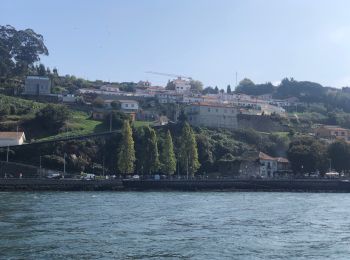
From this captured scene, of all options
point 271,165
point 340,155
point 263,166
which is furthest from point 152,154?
point 340,155

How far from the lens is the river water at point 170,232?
24.8 m

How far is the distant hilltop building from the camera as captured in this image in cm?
11831

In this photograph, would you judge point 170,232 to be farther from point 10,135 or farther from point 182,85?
point 182,85

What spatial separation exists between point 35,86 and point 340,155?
62.2 meters

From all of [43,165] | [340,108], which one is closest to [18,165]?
[43,165]

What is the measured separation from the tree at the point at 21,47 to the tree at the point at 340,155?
7312 centimetres

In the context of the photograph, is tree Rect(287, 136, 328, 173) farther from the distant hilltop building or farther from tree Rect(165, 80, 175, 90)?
tree Rect(165, 80, 175, 90)

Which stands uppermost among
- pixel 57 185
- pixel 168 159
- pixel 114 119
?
pixel 114 119

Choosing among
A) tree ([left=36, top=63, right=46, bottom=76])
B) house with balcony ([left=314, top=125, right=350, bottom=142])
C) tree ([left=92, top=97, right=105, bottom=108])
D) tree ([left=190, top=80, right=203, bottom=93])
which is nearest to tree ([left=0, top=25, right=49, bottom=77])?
tree ([left=36, top=63, right=46, bottom=76])

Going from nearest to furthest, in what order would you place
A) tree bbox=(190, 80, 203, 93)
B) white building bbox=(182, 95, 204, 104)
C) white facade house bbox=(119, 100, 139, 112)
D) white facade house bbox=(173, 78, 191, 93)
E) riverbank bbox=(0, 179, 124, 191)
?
Answer: riverbank bbox=(0, 179, 124, 191) → white facade house bbox=(119, 100, 139, 112) → white building bbox=(182, 95, 204, 104) → white facade house bbox=(173, 78, 191, 93) → tree bbox=(190, 80, 203, 93)

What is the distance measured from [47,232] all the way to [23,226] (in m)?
2.64

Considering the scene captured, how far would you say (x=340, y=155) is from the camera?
91.2 meters

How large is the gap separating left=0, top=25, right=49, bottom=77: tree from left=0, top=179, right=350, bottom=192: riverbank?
65.7 meters

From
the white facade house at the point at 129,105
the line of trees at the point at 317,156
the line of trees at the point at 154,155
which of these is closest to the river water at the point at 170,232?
the line of trees at the point at 154,155
